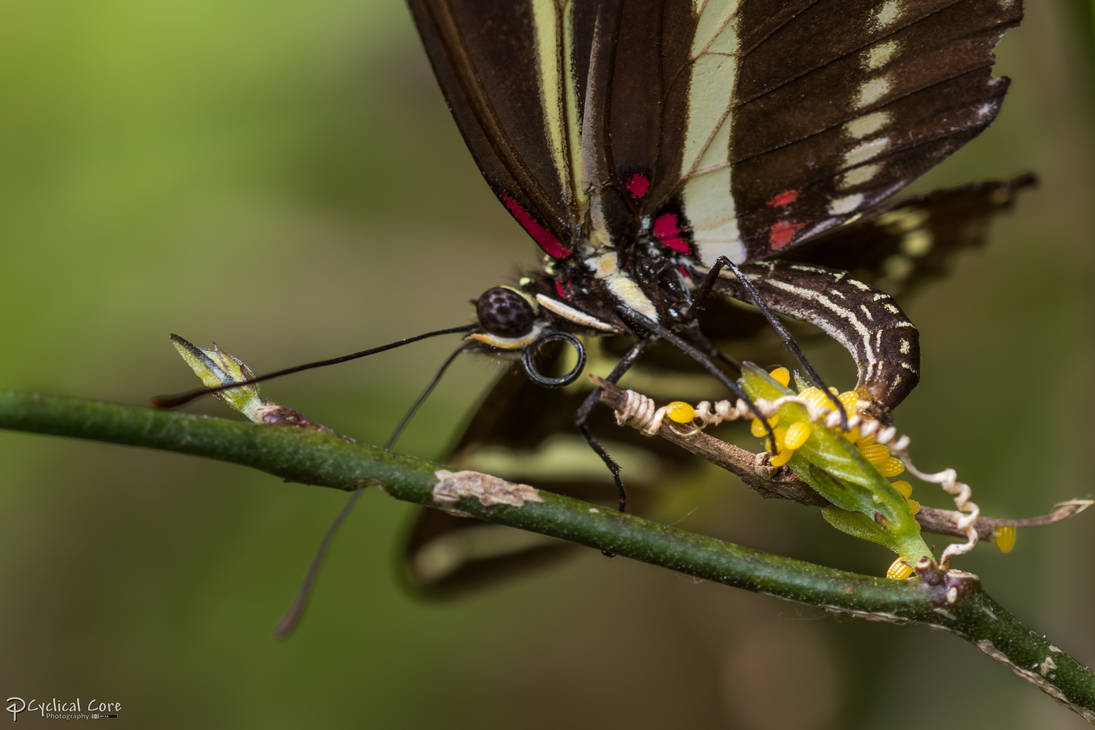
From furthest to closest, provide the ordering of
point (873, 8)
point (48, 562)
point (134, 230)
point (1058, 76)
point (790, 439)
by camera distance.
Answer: point (134, 230) → point (48, 562) → point (1058, 76) → point (873, 8) → point (790, 439)

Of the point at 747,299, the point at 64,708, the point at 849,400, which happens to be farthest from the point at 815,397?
the point at 64,708

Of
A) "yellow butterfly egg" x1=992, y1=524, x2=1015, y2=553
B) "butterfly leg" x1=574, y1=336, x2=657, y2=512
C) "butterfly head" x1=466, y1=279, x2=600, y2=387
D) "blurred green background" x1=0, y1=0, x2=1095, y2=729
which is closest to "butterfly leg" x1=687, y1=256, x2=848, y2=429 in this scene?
"butterfly leg" x1=574, y1=336, x2=657, y2=512

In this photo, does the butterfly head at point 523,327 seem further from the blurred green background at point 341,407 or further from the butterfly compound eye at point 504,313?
the blurred green background at point 341,407

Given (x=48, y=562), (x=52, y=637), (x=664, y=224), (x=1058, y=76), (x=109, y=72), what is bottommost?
(x=52, y=637)

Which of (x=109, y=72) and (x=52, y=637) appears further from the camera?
(x=109, y=72)

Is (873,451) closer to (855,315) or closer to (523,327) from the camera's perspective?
(855,315)

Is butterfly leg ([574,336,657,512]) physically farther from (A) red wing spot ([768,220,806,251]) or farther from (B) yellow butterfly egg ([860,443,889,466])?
(B) yellow butterfly egg ([860,443,889,466])

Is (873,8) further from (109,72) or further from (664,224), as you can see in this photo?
(109,72)

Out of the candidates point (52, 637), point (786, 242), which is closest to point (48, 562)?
point (52, 637)
